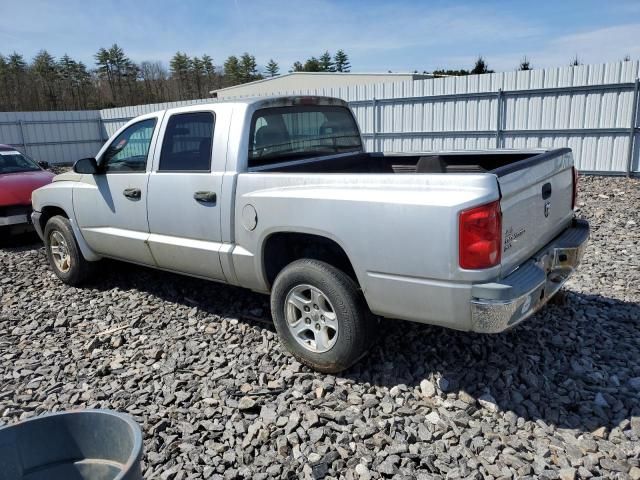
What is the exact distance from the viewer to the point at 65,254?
5809 millimetres

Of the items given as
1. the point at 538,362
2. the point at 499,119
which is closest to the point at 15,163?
the point at 538,362

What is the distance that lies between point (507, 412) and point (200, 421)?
1.90m

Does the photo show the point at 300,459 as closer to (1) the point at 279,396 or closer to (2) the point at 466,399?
(1) the point at 279,396

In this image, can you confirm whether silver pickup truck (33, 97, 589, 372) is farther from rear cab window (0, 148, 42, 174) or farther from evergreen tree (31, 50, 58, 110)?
evergreen tree (31, 50, 58, 110)

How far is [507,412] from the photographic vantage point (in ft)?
10.2

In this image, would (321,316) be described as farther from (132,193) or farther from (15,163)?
(15,163)

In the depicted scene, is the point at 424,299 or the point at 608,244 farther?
the point at 608,244

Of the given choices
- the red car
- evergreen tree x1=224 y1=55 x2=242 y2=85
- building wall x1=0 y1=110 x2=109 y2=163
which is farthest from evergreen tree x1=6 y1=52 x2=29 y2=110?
the red car

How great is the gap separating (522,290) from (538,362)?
106 centimetres

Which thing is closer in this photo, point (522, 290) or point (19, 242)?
point (522, 290)

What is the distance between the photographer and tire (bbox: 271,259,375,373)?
11.0 feet

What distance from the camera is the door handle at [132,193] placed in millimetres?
4648

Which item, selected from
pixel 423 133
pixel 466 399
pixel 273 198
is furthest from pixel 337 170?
pixel 423 133

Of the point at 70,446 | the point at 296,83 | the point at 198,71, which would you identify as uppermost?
the point at 198,71
